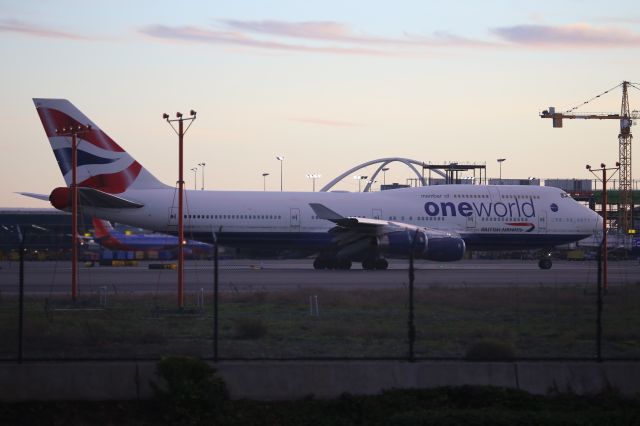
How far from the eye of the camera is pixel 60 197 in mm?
36000

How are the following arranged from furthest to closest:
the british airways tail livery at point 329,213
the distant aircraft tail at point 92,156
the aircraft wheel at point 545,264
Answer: the aircraft wheel at point 545,264 < the british airways tail livery at point 329,213 < the distant aircraft tail at point 92,156

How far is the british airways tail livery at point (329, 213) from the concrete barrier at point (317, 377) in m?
24.5

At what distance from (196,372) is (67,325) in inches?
267

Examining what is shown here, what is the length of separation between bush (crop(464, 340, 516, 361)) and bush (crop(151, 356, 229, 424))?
12.1 feet

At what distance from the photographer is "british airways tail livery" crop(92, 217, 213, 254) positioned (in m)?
60.5

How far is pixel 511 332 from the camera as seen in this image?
663 inches

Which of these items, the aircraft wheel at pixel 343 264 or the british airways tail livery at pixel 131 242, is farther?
the british airways tail livery at pixel 131 242

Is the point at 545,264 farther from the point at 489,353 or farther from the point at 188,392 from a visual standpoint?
the point at 188,392

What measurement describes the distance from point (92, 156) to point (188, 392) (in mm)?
28941

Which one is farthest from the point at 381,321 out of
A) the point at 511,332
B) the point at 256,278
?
the point at 256,278

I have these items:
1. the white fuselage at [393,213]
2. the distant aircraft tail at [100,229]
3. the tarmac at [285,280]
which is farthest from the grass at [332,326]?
the distant aircraft tail at [100,229]

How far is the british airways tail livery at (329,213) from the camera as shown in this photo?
1490 inches

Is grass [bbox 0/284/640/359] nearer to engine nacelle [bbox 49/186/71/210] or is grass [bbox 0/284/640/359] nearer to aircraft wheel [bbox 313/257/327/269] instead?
engine nacelle [bbox 49/186/71/210]

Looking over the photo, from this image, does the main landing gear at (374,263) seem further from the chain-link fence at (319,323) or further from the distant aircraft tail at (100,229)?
the distant aircraft tail at (100,229)
